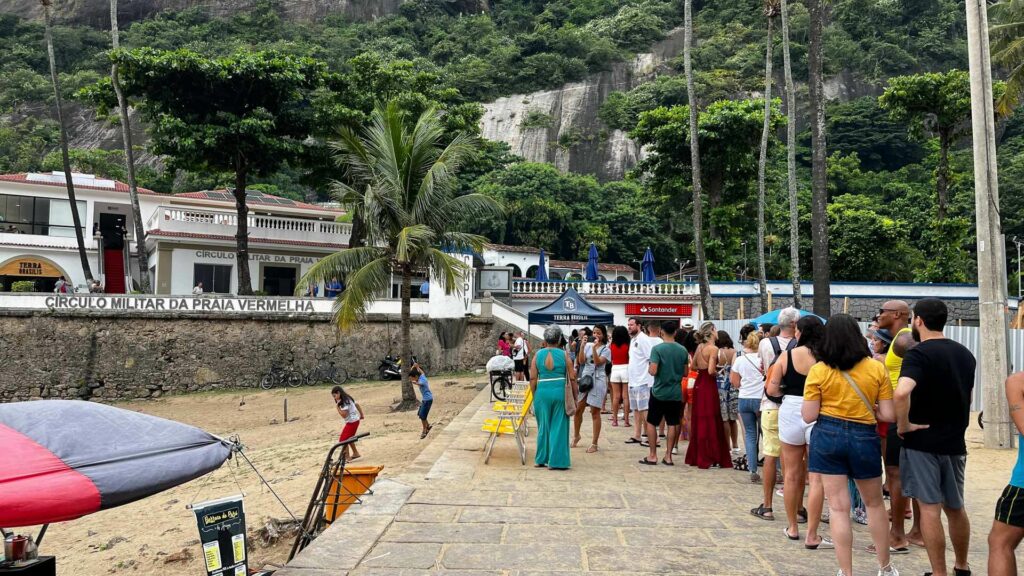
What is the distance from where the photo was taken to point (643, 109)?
210ft

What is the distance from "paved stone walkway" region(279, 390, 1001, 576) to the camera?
15.1 ft

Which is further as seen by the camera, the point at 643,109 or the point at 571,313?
the point at 643,109

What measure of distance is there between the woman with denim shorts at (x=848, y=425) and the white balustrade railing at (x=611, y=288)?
82.5 ft

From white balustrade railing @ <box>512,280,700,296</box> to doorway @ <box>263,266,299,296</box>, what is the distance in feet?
28.6

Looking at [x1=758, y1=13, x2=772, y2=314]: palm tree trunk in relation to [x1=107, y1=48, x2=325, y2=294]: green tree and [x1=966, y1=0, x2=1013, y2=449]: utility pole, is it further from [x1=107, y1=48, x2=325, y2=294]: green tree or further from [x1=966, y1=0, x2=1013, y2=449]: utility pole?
[x1=107, y1=48, x2=325, y2=294]: green tree

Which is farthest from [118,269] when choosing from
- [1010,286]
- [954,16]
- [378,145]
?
[954,16]

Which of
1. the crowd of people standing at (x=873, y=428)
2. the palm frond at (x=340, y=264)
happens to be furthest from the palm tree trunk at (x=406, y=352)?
the crowd of people standing at (x=873, y=428)

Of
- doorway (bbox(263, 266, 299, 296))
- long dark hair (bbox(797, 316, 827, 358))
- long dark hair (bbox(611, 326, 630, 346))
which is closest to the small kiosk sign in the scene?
long dark hair (bbox(797, 316, 827, 358))

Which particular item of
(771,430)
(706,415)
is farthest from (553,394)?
(771,430)

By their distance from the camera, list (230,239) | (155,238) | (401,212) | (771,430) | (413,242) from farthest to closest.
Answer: (230,239)
(155,238)
(401,212)
(413,242)
(771,430)

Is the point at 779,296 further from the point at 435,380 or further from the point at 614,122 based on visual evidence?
the point at 614,122

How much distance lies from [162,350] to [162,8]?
73.8 meters

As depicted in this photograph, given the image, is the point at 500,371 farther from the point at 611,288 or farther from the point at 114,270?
the point at 114,270

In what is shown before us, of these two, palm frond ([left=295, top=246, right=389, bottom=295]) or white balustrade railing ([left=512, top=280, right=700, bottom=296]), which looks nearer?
palm frond ([left=295, top=246, right=389, bottom=295])
